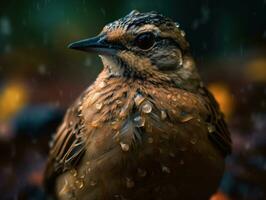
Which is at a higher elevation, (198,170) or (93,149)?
(93,149)

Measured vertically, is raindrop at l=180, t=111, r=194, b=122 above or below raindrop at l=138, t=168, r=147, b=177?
above

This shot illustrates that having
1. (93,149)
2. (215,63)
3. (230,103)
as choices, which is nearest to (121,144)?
(93,149)

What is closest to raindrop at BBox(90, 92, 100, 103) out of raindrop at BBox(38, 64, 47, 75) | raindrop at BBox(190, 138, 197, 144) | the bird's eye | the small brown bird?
the small brown bird

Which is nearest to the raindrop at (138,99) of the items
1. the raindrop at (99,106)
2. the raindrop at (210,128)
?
the raindrop at (99,106)

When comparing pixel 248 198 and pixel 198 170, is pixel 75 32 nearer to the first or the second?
pixel 248 198

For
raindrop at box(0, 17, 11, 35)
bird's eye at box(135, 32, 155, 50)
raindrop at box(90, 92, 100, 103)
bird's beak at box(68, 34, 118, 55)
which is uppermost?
bird's beak at box(68, 34, 118, 55)

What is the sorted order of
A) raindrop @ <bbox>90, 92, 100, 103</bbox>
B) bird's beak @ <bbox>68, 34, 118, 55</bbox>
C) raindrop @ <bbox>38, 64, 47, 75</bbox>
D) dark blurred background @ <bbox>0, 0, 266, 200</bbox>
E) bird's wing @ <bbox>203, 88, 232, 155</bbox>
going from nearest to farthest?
bird's beak @ <bbox>68, 34, 118, 55</bbox>, raindrop @ <bbox>90, 92, 100, 103</bbox>, bird's wing @ <bbox>203, 88, 232, 155</bbox>, dark blurred background @ <bbox>0, 0, 266, 200</bbox>, raindrop @ <bbox>38, 64, 47, 75</bbox>

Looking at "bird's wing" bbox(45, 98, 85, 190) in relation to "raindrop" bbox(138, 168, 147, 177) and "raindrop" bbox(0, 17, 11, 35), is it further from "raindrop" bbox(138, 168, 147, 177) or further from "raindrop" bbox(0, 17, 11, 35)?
"raindrop" bbox(0, 17, 11, 35)
